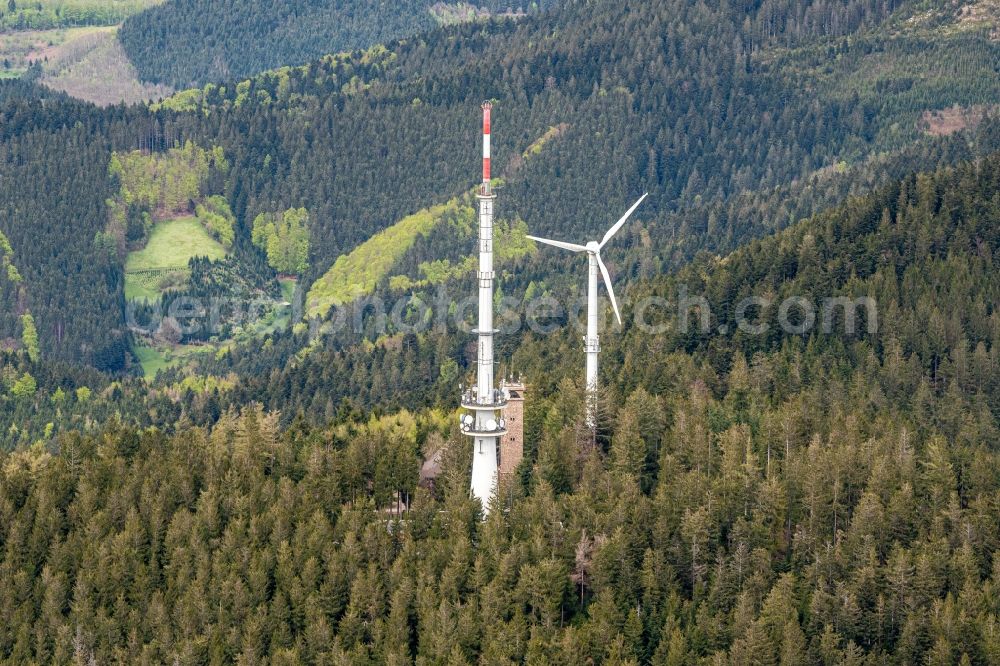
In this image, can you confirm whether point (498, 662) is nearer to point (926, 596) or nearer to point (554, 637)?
point (554, 637)

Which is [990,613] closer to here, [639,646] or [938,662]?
[938,662]

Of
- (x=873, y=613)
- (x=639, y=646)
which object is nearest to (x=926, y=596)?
(x=873, y=613)

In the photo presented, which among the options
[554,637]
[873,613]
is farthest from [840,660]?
[554,637]

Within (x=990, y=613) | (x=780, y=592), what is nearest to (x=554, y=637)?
(x=780, y=592)

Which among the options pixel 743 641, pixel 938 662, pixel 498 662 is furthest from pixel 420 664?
pixel 938 662

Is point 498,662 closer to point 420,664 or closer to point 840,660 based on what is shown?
point 420,664
